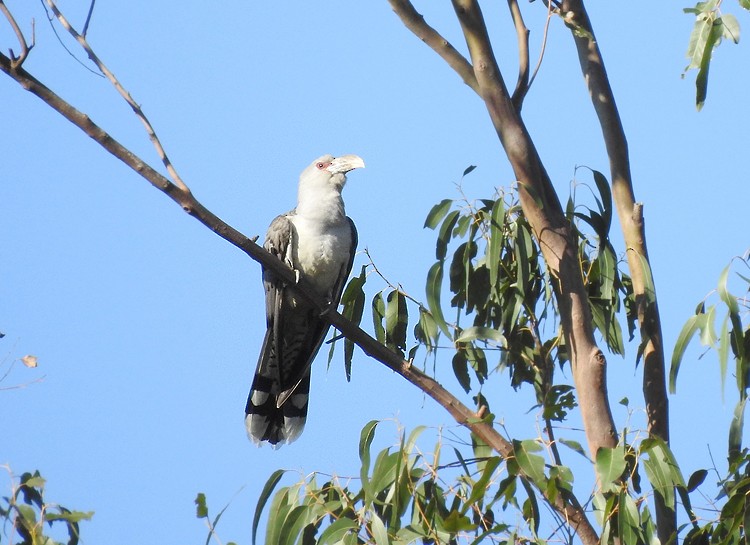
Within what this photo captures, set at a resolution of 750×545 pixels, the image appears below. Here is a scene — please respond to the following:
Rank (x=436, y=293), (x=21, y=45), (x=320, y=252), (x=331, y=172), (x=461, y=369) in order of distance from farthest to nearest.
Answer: (x=331, y=172) < (x=320, y=252) < (x=461, y=369) < (x=436, y=293) < (x=21, y=45)

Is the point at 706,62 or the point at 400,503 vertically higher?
the point at 706,62

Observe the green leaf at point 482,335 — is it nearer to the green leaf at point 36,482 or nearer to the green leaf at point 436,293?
the green leaf at point 436,293

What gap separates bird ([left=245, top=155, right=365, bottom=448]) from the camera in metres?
5.60

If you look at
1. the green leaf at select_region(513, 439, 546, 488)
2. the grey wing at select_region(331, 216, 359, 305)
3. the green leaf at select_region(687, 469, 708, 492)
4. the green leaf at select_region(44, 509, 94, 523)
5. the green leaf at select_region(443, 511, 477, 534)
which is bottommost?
the green leaf at select_region(44, 509, 94, 523)

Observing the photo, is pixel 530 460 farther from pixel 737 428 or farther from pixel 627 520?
pixel 737 428

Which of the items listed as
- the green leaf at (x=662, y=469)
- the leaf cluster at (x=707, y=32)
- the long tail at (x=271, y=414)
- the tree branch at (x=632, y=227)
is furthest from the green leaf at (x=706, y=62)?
the long tail at (x=271, y=414)

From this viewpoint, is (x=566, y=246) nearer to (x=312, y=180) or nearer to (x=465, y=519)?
(x=465, y=519)

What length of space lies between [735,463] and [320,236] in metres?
2.49

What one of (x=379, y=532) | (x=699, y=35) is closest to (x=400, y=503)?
(x=379, y=532)

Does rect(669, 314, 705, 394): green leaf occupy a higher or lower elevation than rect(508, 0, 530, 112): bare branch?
lower

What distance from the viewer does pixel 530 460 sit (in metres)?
3.63

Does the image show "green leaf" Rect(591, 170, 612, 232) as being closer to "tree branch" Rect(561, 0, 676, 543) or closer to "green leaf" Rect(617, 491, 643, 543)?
"tree branch" Rect(561, 0, 676, 543)

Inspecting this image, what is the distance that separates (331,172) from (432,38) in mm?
1386

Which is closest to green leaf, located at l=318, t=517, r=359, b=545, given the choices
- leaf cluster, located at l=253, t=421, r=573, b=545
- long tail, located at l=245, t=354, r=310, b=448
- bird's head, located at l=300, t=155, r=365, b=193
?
leaf cluster, located at l=253, t=421, r=573, b=545
